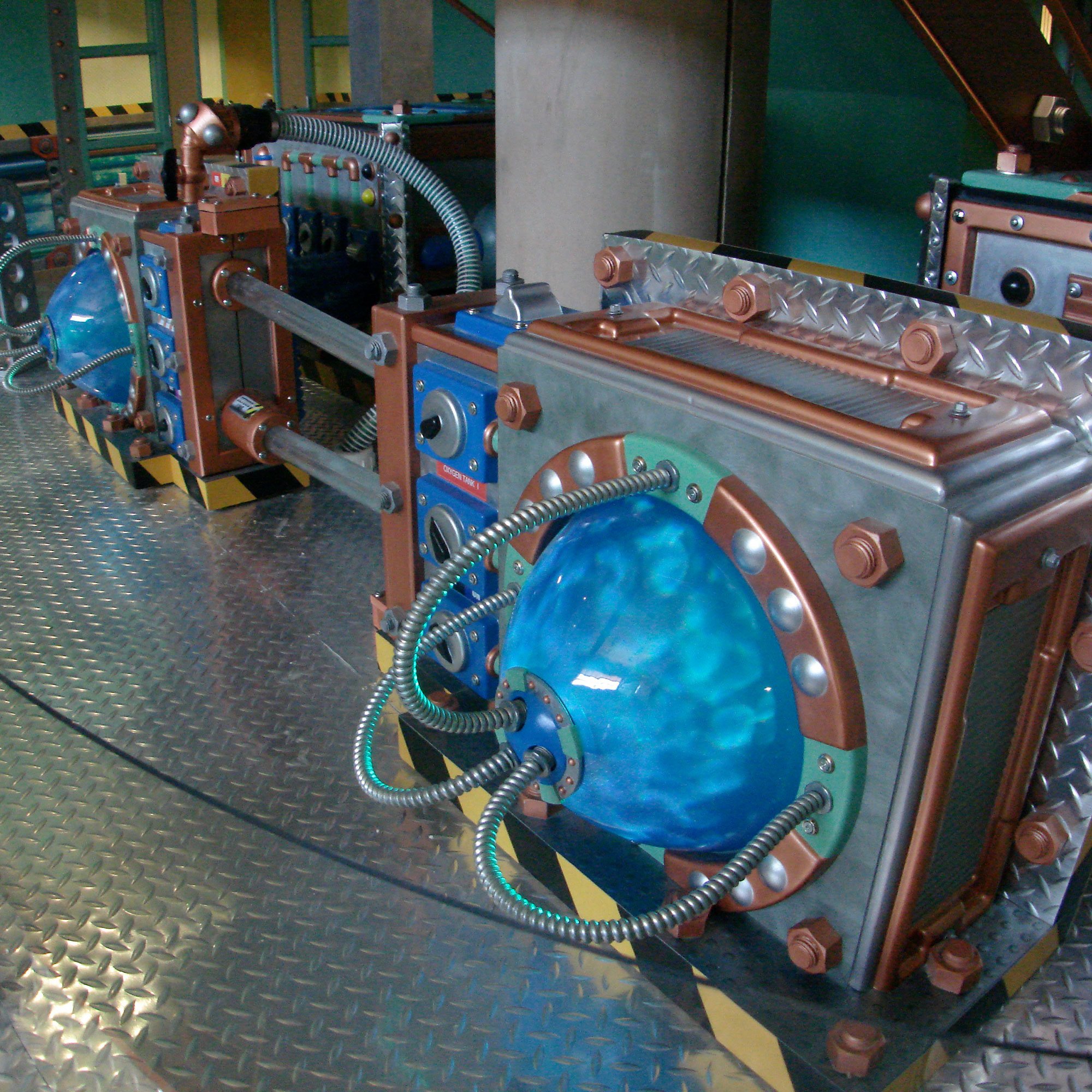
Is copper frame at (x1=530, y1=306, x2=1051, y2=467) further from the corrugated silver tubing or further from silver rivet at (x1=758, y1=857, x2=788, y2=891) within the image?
silver rivet at (x1=758, y1=857, x2=788, y2=891)

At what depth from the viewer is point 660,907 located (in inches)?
45.1

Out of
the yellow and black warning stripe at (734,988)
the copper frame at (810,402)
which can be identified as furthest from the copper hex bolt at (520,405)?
the yellow and black warning stripe at (734,988)

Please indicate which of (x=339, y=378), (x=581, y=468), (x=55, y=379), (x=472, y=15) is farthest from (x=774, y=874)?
(x=472, y=15)

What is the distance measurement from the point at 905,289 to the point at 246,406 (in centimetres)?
183

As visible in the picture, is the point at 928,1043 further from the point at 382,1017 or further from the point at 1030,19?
the point at 1030,19

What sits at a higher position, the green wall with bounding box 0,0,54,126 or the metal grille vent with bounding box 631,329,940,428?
the green wall with bounding box 0,0,54,126

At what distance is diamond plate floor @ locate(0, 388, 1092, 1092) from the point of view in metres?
1.25

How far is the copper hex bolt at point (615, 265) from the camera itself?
1.63 metres

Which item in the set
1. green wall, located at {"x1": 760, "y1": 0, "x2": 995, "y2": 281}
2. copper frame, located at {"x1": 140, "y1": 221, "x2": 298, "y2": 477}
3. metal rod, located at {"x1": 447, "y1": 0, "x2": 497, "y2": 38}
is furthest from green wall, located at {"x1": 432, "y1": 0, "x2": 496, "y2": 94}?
copper frame, located at {"x1": 140, "y1": 221, "x2": 298, "y2": 477}

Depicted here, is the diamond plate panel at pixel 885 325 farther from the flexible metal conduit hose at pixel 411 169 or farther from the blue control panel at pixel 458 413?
the flexible metal conduit hose at pixel 411 169

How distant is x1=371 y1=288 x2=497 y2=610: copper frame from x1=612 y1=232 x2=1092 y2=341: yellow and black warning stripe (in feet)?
1.15

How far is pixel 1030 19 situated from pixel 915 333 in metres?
2.15

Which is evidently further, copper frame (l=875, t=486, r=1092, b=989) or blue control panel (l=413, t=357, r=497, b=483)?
blue control panel (l=413, t=357, r=497, b=483)

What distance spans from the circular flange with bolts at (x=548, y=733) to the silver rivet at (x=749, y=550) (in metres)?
0.27
